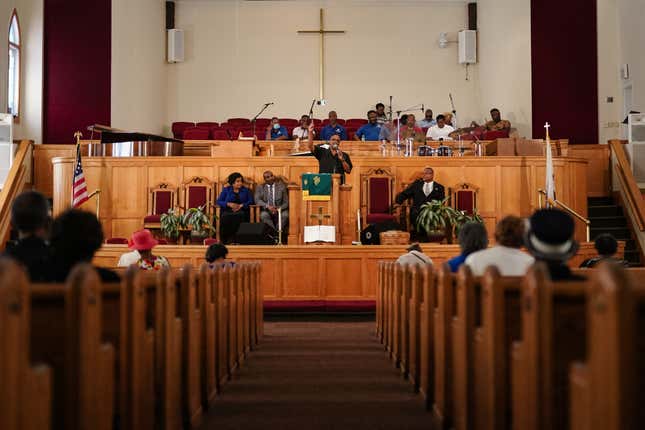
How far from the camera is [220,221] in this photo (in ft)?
37.6

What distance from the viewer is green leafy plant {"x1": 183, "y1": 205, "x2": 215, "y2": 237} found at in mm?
11016

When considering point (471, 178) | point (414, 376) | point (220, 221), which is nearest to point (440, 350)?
point (414, 376)

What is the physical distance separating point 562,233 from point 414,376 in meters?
1.85

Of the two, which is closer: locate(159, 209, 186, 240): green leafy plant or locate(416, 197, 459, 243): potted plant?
locate(416, 197, 459, 243): potted plant

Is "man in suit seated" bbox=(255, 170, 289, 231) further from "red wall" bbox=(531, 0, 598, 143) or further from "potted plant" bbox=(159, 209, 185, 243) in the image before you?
"red wall" bbox=(531, 0, 598, 143)

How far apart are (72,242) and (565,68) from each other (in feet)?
45.6

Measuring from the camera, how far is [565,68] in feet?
50.3

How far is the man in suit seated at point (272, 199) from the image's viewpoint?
1166cm

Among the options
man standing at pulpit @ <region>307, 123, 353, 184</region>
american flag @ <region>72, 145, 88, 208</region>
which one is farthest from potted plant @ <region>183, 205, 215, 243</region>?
man standing at pulpit @ <region>307, 123, 353, 184</region>

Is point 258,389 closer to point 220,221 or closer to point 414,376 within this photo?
point 414,376

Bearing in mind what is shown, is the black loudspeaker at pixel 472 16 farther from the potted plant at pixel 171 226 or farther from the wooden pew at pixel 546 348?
the wooden pew at pixel 546 348

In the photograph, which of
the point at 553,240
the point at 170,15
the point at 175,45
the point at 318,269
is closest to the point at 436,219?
the point at 318,269

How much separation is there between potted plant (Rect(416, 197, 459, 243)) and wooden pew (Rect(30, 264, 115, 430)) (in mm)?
8749

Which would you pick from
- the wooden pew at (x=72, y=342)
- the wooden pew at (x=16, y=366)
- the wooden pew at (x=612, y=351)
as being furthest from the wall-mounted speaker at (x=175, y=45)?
the wooden pew at (x=612, y=351)
